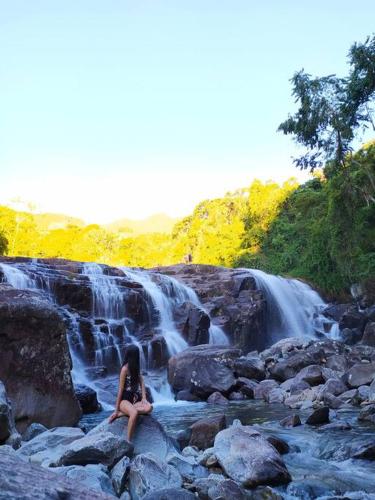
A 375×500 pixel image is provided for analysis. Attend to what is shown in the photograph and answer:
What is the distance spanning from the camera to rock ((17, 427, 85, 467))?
613cm

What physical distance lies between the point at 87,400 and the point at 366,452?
733 centimetres

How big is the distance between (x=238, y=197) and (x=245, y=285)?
86.5 feet

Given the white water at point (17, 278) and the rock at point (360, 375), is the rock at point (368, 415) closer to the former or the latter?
the rock at point (360, 375)

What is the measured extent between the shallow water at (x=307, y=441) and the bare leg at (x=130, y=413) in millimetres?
2133

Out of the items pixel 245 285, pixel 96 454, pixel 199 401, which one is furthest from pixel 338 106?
pixel 96 454

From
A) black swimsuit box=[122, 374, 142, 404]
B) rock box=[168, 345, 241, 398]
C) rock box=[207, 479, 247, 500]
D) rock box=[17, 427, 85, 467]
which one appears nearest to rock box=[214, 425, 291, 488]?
rock box=[207, 479, 247, 500]

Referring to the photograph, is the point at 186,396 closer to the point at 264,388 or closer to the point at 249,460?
the point at 264,388

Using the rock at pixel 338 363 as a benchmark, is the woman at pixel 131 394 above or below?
above

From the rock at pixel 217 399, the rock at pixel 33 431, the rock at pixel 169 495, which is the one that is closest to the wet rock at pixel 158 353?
the rock at pixel 217 399

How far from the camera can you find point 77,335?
16469 millimetres

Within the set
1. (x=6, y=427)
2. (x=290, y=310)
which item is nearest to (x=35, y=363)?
(x=6, y=427)

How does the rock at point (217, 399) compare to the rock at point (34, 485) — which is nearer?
the rock at point (34, 485)

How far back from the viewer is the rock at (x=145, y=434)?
22.0 ft

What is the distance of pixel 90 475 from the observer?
17.4 feet
